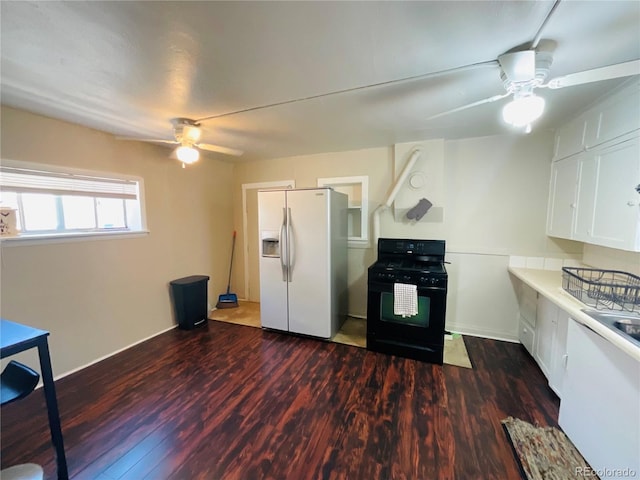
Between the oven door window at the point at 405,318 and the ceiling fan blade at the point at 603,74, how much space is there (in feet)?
6.34

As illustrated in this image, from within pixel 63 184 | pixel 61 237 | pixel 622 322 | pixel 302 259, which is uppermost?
pixel 63 184

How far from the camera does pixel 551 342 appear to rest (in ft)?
7.38

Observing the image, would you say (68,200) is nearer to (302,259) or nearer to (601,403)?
(302,259)

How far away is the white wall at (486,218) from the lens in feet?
9.46

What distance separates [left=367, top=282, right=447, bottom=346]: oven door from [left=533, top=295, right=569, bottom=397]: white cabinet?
2.75 feet

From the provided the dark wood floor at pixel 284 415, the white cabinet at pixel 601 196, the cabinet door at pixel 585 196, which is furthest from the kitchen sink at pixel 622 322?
the dark wood floor at pixel 284 415

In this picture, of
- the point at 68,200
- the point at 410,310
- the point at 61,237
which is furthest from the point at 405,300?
the point at 68,200

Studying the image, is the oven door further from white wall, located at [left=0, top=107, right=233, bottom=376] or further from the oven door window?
white wall, located at [left=0, top=107, right=233, bottom=376]

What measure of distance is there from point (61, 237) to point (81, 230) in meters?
0.24

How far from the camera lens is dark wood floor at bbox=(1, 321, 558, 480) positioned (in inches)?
62.4

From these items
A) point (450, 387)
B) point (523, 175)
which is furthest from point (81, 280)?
point (523, 175)

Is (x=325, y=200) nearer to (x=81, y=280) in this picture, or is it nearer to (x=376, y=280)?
(x=376, y=280)

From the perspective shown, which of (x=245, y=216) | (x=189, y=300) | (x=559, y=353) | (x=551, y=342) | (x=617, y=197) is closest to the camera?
(x=617, y=197)

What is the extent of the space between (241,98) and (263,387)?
2.41m
